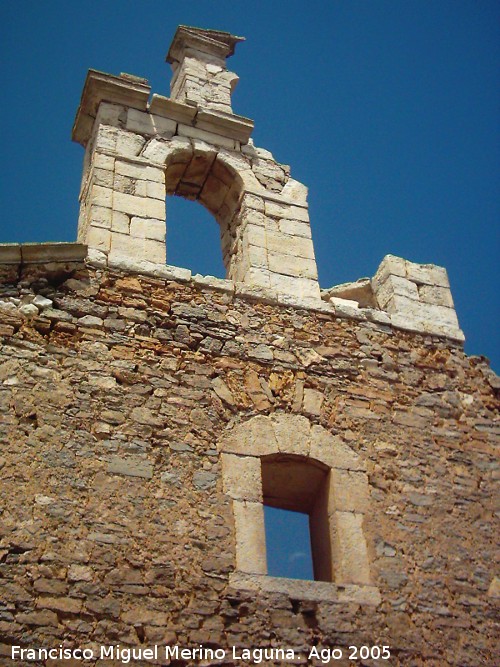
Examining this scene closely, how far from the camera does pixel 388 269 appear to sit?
8375 mm

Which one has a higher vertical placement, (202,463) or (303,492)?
(303,492)

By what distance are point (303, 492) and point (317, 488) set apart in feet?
0.42

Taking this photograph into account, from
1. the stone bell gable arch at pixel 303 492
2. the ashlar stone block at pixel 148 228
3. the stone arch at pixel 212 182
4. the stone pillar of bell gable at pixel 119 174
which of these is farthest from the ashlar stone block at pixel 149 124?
the stone bell gable arch at pixel 303 492

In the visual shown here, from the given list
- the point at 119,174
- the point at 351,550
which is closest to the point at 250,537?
the point at 351,550

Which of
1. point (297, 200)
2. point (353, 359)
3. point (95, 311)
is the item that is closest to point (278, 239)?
point (297, 200)

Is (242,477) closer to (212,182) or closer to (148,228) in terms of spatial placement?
(148,228)

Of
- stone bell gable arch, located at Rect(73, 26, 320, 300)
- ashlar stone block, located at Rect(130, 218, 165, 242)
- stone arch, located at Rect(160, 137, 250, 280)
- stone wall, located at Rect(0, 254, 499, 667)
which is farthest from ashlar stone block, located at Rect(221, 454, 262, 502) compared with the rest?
stone arch, located at Rect(160, 137, 250, 280)

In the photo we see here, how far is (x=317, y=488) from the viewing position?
6.75 m

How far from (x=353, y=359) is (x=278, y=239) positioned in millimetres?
1452

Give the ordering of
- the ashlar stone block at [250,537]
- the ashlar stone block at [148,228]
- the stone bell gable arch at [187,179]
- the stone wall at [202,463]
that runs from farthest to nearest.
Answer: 1. the stone bell gable arch at [187,179]
2. the ashlar stone block at [148,228]
3. the ashlar stone block at [250,537]
4. the stone wall at [202,463]

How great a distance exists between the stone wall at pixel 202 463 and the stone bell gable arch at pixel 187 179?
575 millimetres

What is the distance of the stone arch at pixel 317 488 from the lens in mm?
6012

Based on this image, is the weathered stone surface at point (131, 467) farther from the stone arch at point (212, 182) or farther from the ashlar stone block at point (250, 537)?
the stone arch at point (212, 182)

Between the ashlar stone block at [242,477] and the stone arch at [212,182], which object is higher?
the stone arch at [212,182]
